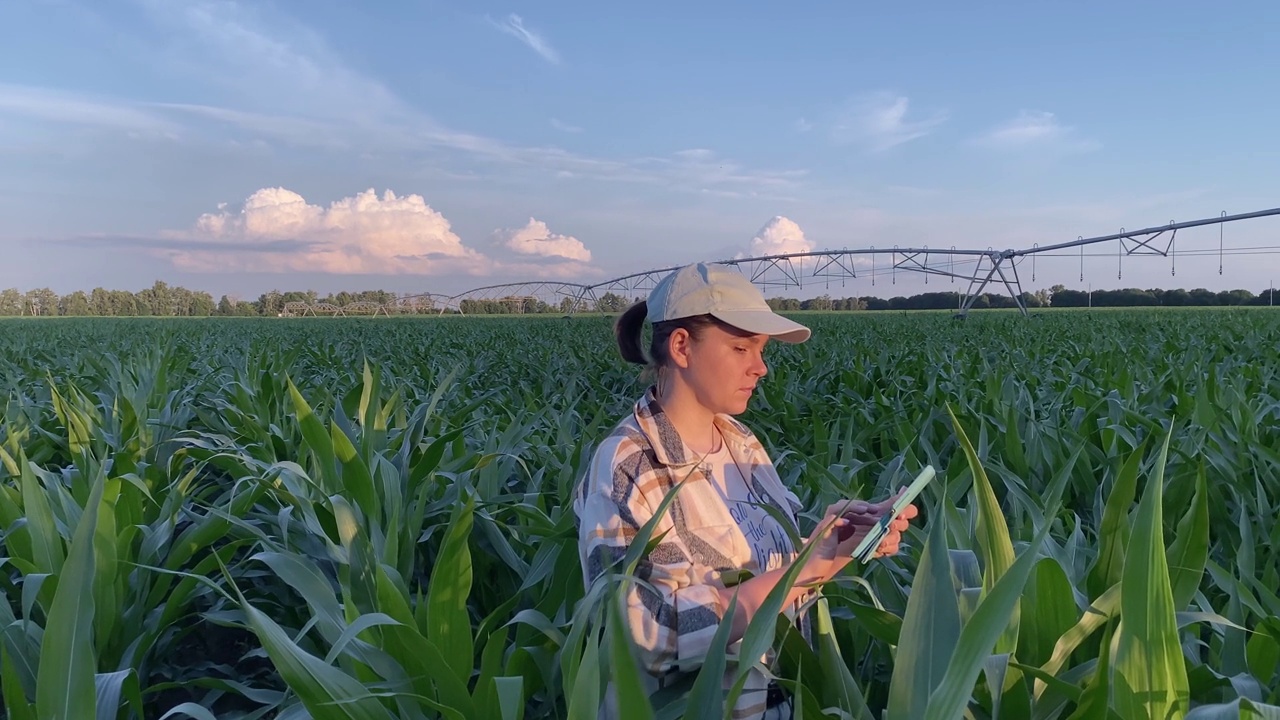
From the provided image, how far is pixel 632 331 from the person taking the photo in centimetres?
185

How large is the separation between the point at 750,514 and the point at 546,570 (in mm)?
529

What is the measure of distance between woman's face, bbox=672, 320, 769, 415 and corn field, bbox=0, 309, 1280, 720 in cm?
41

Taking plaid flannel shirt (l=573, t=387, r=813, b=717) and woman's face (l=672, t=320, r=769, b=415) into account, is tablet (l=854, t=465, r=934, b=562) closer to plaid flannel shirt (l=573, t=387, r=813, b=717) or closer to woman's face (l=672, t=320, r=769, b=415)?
plaid flannel shirt (l=573, t=387, r=813, b=717)

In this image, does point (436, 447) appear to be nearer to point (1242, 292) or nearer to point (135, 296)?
point (1242, 292)

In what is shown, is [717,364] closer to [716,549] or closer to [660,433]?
[660,433]

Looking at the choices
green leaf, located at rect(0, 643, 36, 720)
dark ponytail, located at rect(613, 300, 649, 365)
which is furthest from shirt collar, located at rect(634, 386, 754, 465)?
green leaf, located at rect(0, 643, 36, 720)

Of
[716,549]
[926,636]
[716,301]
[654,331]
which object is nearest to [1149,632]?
[926,636]

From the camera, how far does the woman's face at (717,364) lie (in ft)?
5.06

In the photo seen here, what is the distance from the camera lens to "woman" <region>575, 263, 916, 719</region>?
51.6 inches

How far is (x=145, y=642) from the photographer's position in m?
1.79

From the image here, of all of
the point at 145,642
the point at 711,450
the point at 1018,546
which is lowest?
the point at 145,642

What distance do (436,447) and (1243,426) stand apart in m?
2.72

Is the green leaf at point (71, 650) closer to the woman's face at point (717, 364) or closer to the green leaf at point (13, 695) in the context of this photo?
the green leaf at point (13, 695)

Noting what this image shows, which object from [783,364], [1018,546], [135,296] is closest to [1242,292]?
[783,364]
